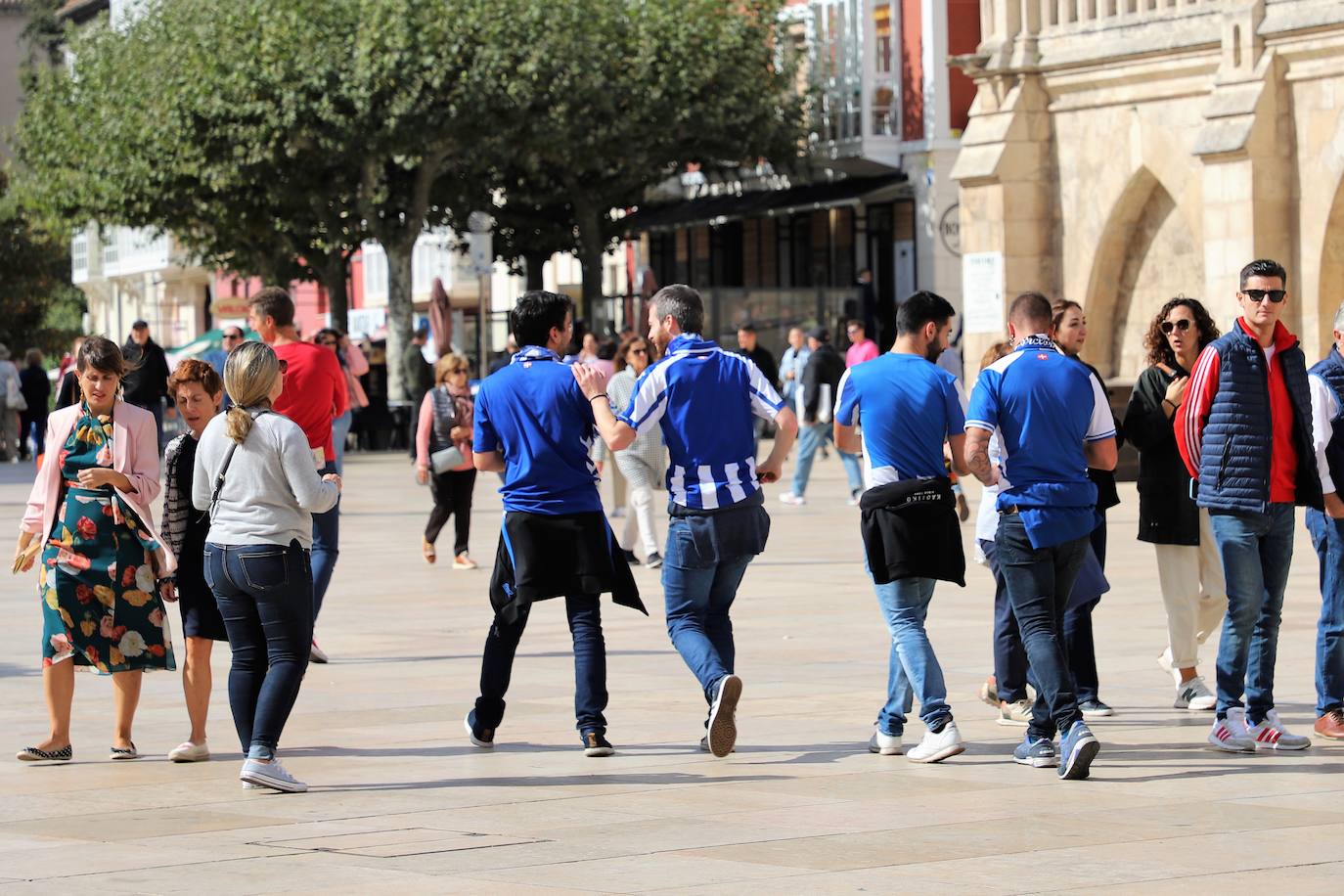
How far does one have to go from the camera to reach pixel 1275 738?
9828mm

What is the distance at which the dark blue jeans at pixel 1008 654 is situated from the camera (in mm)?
10375

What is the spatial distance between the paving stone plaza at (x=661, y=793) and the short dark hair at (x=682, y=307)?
162cm

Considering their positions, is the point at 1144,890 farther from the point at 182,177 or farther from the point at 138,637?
the point at 182,177

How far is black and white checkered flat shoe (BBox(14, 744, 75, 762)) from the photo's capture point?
987 cm

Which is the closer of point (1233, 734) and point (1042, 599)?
point (1042, 599)

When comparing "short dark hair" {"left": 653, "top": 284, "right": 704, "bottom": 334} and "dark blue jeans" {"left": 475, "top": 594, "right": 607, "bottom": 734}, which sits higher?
"short dark hair" {"left": 653, "top": 284, "right": 704, "bottom": 334}

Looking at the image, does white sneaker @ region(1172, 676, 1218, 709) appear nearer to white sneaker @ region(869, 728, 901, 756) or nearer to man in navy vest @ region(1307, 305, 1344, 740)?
man in navy vest @ region(1307, 305, 1344, 740)

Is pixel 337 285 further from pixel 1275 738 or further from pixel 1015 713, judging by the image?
pixel 1275 738

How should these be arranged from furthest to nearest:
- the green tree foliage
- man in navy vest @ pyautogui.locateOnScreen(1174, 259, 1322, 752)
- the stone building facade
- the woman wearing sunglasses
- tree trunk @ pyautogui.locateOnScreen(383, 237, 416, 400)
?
the green tree foliage
tree trunk @ pyautogui.locateOnScreen(383, 237, 416, 400)
the stone building facade
the woman wearing sunglasses
man in navy vest @ pyautogui.locateOnScreen(1174, 259, 1322, 752)

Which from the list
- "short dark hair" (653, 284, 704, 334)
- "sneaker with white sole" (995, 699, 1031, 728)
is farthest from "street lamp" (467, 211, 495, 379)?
"short dark hair" (653, 284, 704, 334)

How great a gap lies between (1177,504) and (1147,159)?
16.8 meters

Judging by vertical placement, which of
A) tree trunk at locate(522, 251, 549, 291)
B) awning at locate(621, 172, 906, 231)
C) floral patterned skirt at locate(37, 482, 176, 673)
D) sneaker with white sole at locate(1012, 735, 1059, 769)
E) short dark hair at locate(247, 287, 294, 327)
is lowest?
sneaker with white sole at locate(1012, 735, 1059, 769)

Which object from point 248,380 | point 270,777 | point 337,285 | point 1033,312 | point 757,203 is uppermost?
point 757,203

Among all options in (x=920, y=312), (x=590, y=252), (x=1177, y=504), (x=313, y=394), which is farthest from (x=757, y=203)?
(x=920, y=312)
